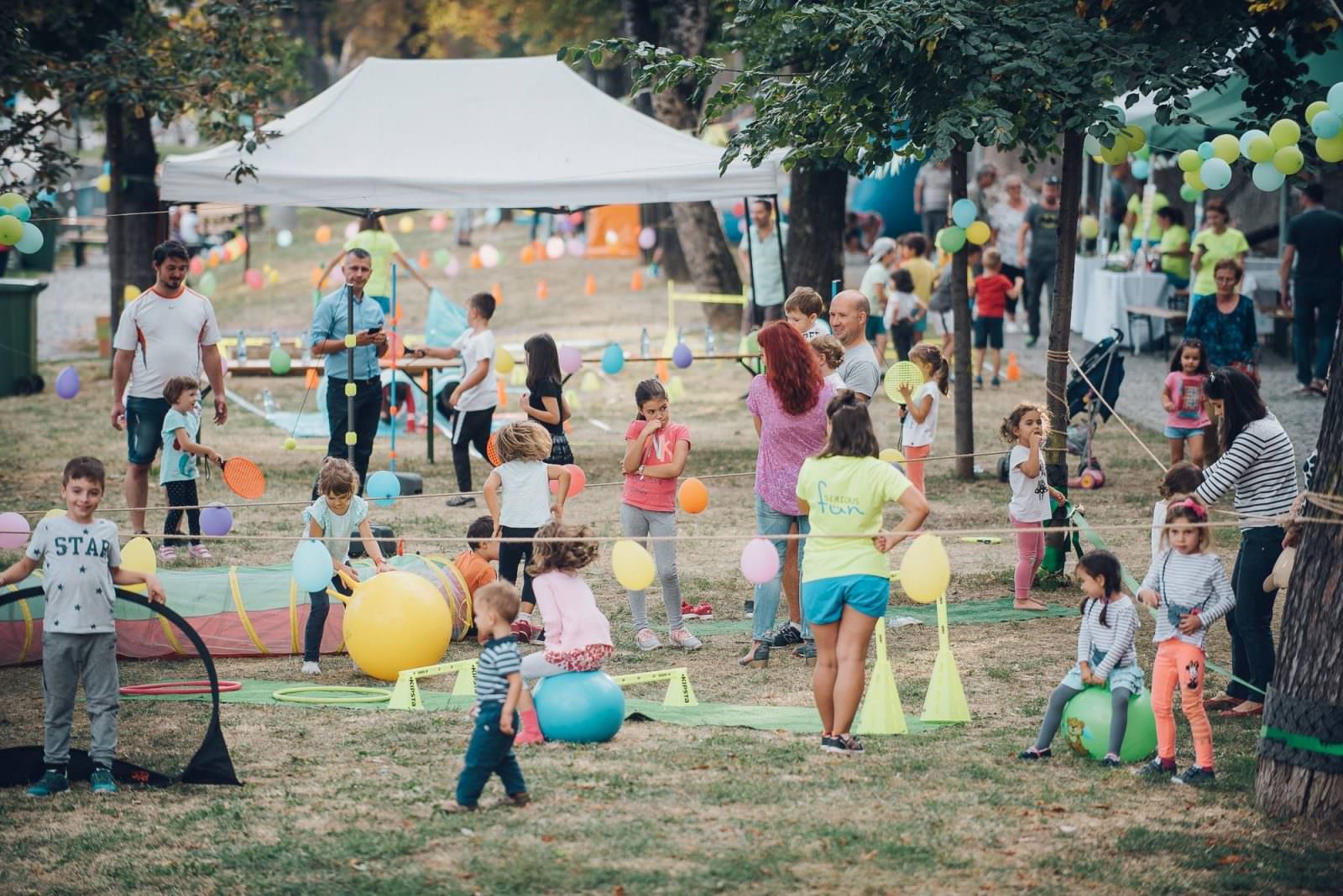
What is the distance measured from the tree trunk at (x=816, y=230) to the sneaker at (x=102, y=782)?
443 inches

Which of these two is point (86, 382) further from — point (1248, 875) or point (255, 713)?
point (1248, 875)

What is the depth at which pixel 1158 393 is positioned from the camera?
16.9m

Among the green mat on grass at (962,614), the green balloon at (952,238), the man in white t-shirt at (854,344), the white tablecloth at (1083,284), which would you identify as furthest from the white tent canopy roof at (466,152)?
the white tablecloth at (1083,284)

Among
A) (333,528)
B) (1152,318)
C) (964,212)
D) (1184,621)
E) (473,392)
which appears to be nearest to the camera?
(1184,621)

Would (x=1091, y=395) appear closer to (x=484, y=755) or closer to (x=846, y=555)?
(x=846, y=555)

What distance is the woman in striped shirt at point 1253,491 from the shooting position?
6.98 meters

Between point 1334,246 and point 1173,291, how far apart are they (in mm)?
3857

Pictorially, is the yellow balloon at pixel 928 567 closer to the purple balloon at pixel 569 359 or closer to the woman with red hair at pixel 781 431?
the woman with red hair at pixel 781 431

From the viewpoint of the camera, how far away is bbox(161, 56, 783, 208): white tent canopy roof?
40.9 ft

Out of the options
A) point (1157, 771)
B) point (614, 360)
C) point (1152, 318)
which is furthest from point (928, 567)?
point (1152, 318)

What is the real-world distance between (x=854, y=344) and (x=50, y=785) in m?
4.70

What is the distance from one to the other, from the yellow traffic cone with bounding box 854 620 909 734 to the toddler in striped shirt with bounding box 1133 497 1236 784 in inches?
42.7

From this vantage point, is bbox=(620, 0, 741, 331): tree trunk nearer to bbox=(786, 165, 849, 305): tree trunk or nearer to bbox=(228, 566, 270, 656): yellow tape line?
A: bbox=(786, 165, 849, 305): tree trunk

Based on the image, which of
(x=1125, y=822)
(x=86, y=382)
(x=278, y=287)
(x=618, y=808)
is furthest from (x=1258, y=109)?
(x=278, y=287)
